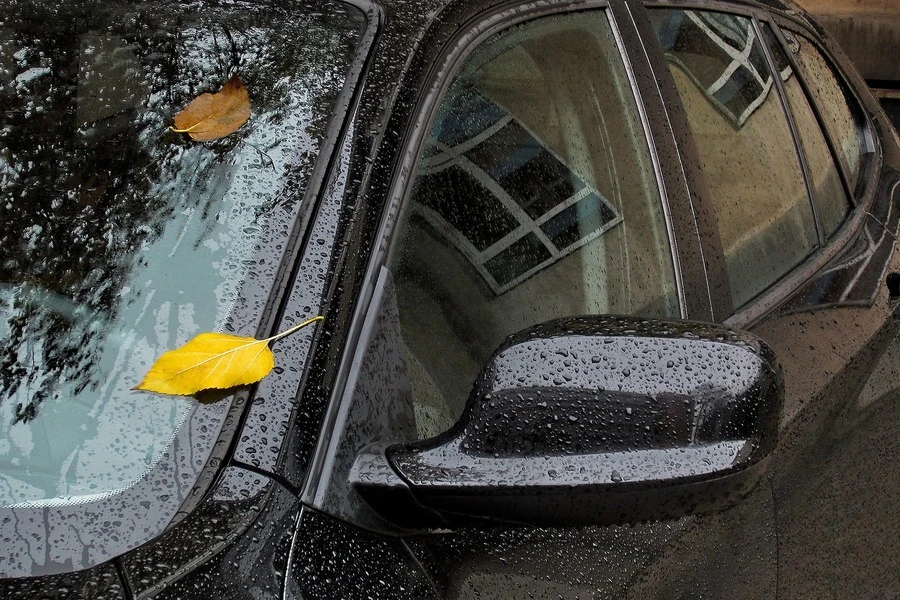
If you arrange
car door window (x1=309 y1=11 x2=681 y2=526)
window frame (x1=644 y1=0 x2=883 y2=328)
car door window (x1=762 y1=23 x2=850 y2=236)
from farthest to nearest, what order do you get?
car door window (x1=762 y1=23 x2=850 y2=236) < window frame (x1=644 y1=0 x2=883 y2=328) < car door window (x1=309 y1=11 x2=681 y2=526)

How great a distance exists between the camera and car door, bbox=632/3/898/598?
2.17 m

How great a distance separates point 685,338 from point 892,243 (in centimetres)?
170

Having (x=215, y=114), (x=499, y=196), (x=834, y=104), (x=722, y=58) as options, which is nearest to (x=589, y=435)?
(x=499, y=196)

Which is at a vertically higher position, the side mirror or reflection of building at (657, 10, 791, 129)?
reflection of building at (657, 10, 791, 129)

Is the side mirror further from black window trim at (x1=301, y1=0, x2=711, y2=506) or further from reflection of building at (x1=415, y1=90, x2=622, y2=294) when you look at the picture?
reflection of building at (x1=415, y1=90, x2=622, y2=294)

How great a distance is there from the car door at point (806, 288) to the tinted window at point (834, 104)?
0.05 meters

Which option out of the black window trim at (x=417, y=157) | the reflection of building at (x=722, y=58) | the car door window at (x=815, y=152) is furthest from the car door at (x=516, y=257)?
the car door window at (x=815, y=152)

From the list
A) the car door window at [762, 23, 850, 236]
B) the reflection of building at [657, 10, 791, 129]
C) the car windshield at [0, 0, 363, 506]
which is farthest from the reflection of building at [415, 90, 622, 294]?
the car door window at [762, 23, 850, 236]

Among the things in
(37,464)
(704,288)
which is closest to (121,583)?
(37,464)

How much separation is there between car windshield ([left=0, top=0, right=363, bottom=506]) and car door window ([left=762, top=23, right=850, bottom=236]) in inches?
57.8

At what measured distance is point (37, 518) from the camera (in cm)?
119

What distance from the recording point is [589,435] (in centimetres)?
126

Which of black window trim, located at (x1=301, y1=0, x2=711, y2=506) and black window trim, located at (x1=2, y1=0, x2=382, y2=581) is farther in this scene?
black window trim, located at (x1=301, y1=0, x2=711, y2=506)

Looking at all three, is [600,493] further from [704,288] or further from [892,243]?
[892,243]
